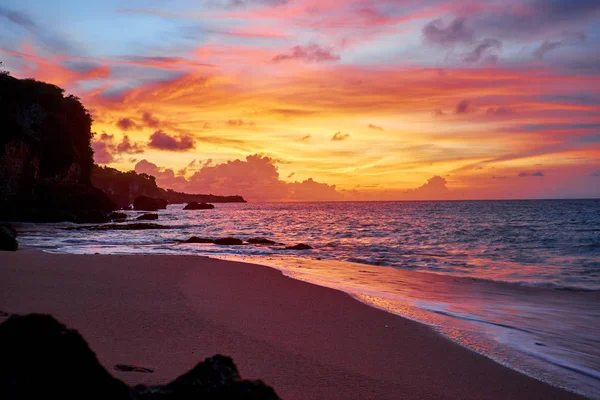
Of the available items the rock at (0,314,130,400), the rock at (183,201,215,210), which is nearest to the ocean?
the rock at (0,314,130,400)

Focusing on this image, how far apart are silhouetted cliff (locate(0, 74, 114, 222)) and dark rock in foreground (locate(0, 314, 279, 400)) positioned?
44000 mm

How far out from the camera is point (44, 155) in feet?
174

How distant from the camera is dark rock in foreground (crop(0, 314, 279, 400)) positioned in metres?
2.21

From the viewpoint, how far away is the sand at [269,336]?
4.36 meters

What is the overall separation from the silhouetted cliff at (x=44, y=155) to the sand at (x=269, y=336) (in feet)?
126

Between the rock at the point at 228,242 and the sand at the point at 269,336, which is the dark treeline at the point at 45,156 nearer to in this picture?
the rock at the point at 228,242

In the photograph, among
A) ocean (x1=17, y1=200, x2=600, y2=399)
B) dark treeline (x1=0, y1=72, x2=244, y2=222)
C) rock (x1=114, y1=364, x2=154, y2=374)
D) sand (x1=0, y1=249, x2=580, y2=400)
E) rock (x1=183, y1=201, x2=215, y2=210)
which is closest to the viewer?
rock (x1=114, y1=364, x2=154, y2=374)

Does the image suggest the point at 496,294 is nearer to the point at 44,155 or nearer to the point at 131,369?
the point at 131,369

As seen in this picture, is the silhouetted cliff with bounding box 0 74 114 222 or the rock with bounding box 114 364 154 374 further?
the silhouetted cliff with bounding box 0 74 114 222

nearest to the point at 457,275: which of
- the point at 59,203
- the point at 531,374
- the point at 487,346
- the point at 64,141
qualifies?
the point at 487,346

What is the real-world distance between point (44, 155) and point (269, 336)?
56.1 meters

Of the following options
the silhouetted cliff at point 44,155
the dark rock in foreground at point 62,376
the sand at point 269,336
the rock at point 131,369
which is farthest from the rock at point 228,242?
the silhouetted cliff at point 44,155

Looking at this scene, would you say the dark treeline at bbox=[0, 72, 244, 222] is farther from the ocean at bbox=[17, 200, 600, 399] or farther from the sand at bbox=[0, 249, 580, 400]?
the sand at bbox=[0, 249, 580, 400]

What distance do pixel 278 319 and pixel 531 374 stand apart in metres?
3.31
